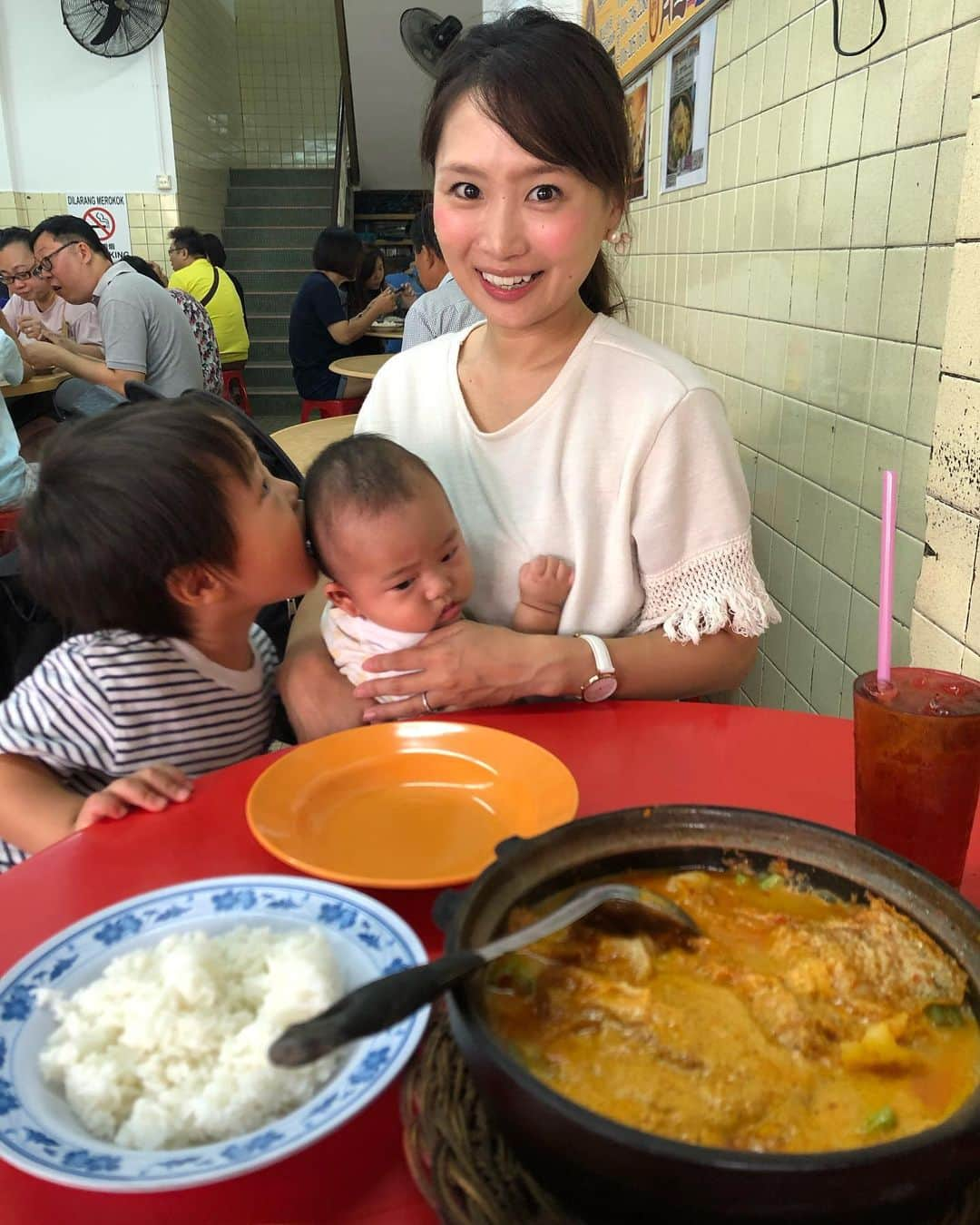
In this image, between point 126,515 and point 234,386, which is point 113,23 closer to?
point 234,386

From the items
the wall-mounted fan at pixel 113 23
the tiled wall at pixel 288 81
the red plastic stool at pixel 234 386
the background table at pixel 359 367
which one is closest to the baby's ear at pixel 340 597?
the background table at pixel 359 367

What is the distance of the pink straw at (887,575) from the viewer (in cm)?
81

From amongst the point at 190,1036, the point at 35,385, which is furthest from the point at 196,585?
the point at 35,385

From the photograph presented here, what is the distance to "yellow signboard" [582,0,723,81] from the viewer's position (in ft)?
9.67

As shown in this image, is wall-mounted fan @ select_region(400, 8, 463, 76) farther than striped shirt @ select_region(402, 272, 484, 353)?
Yes

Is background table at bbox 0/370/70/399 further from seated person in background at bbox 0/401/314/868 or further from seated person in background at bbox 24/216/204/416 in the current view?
seated person in background at bbox 0/401/314/868

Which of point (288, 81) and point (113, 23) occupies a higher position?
point (288, 81)

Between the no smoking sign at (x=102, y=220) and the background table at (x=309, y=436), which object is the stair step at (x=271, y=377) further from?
the background table at (x=309, y=436)

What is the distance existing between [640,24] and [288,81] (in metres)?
9.78

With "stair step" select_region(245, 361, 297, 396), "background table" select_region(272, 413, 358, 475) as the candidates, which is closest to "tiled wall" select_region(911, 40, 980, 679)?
"background table" select_region(272, 413, 358, 475)

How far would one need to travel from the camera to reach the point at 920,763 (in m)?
0.82

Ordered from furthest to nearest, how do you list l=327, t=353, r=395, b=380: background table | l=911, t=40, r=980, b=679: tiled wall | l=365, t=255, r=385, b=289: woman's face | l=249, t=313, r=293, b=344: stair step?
l=249, t=313, r=293, b=344: stair step → l=365, t=255, r=385, b=289: woman's face → l=327, t=353, r=395, b=380: background table → l=911, t=40, r=980, b=679: tiled wall

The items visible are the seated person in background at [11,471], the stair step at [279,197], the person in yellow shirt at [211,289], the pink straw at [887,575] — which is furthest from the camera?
the stair step at [279,197]

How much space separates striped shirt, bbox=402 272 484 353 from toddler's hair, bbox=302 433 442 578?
8.02ft
